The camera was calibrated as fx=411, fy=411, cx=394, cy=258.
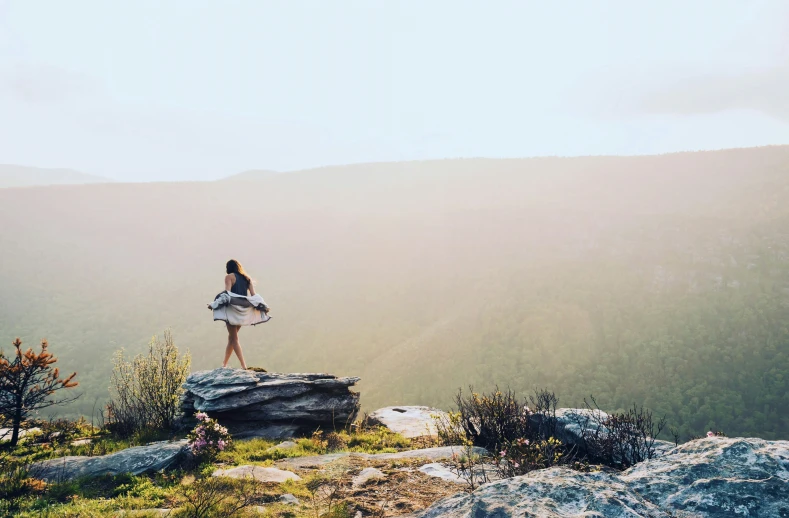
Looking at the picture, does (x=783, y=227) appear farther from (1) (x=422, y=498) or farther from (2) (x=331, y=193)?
(2) (x=331, y=193)

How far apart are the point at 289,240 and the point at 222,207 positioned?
16.6m

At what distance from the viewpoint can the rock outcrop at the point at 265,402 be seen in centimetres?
1096

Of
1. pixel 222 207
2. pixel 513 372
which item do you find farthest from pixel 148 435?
pixel 222 207

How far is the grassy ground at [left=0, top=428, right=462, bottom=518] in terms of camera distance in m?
5.42

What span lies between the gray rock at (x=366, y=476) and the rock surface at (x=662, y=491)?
315 cm

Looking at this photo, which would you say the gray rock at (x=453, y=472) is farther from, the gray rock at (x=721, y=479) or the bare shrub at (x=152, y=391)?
the bare shrub at (x=152, y=391)

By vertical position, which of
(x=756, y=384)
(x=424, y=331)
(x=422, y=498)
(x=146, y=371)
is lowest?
(x=756, y=384)

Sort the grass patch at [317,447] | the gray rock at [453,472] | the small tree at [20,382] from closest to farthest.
Answer: 1. the gray rock at [453,472]
2. the grass patch at [317,447]
3. the small tree at [20,382]

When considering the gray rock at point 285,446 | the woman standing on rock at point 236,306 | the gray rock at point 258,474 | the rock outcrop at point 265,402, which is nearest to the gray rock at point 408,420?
the rock outcrop at point 265,402

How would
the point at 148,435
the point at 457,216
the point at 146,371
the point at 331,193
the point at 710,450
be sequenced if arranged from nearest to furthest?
the point at 710,450 → the point at 148,435 → the point at 146,371 → the point at 457,216 → the point at 331,193

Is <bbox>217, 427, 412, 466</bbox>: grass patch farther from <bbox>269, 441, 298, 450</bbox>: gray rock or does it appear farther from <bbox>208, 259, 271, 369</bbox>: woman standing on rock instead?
<bbox>208, 259, 271, 369</bbox>: woman standing on rock

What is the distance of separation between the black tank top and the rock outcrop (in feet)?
7.53

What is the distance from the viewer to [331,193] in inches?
3137

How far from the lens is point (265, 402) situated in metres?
11.5
